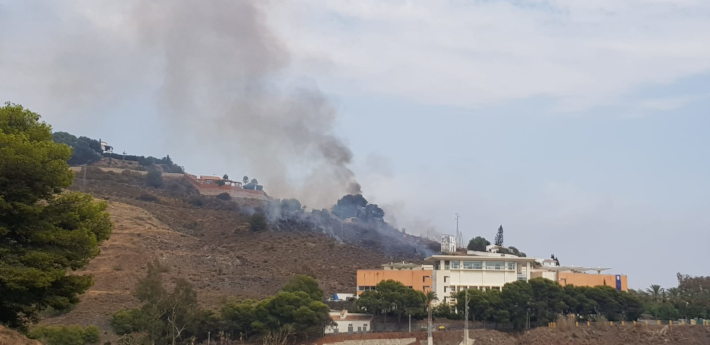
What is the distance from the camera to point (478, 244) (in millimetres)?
120000

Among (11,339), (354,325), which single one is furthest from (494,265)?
(11,339)

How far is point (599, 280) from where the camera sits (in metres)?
79.9

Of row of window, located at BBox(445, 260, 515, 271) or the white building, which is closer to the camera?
the white building

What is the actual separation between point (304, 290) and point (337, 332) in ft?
16.3

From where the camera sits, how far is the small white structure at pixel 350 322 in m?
67.0

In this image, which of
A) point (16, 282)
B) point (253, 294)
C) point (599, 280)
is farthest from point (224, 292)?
point (16, 282)

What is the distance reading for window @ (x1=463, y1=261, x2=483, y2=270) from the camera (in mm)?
75562

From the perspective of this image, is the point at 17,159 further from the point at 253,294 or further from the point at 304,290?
the point at 253,294

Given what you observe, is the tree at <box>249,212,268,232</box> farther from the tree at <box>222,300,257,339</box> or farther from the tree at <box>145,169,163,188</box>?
the tree at <box>222,300,257,339</box>

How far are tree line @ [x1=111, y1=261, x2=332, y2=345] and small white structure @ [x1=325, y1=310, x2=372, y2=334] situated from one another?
13.2ft

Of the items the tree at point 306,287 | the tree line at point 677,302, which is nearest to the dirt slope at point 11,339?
the tree at point 306,287

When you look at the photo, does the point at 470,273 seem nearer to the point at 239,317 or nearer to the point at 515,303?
the point at 515,303

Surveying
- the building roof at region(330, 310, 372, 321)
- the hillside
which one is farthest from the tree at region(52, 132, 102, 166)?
the building roof at region(330, 310, 372, 321)

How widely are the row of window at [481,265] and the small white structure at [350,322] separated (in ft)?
35.5
